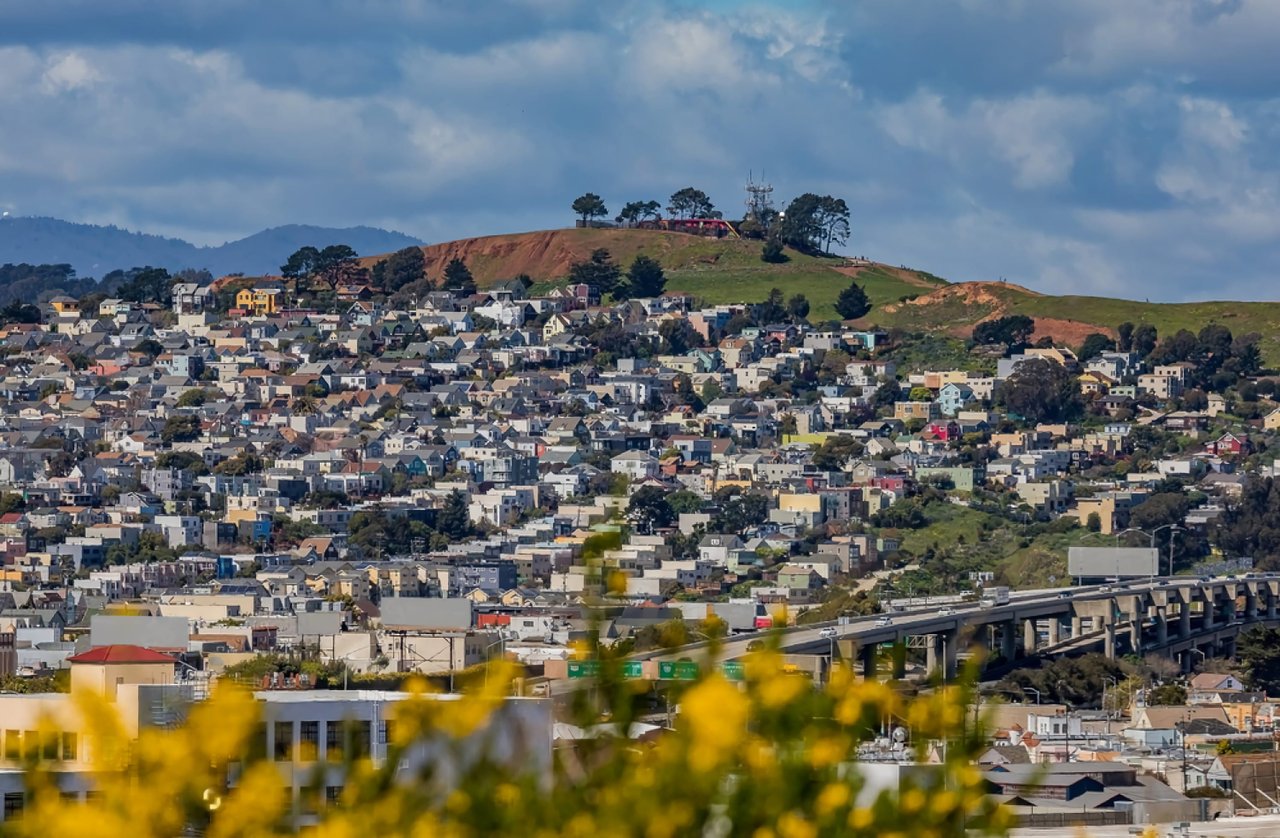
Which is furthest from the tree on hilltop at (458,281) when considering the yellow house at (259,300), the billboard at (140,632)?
the billboard at (140,632)

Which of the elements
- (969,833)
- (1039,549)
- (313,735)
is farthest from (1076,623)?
(969,833)

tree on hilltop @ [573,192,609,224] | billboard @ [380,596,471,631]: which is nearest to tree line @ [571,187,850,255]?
tree on hilltop @ [573,192,609,224]

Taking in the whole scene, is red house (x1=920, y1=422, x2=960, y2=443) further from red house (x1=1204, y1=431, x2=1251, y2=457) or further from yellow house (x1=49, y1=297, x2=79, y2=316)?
yellow house (x1=49, y1=297, x2=79, y2=316)

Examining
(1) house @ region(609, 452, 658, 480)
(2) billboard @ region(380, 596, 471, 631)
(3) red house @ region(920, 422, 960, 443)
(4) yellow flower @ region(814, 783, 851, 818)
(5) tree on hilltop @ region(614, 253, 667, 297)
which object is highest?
(5) tree on hilltop @ region(614, 253, 667, 297)

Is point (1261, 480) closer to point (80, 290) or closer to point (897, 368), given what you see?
point (897, 368)

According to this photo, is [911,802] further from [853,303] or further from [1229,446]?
[853,303]

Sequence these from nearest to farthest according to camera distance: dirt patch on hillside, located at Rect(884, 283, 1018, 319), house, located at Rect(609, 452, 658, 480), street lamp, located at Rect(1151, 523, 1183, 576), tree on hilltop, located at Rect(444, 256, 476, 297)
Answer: street lamp, located at Rect(1151, 523, 1183, 576), house, located at Rect(609, 452, 658, 480), dirt patch on hillside, located at Rect(884, 283, 1018, 319), tree on hilltop, located at Rect(444, 256, 476, 297)
